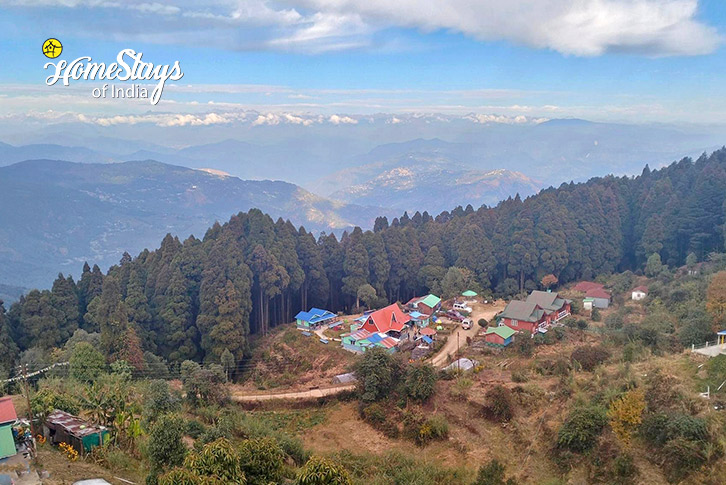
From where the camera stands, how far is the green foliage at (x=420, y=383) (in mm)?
22094

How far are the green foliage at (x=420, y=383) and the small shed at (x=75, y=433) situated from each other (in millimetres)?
11443

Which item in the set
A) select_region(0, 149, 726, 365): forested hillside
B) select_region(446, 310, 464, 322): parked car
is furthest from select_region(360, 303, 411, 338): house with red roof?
select_region(0, 149, 726, 365): forested hillside

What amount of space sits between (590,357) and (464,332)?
12260 millimetres

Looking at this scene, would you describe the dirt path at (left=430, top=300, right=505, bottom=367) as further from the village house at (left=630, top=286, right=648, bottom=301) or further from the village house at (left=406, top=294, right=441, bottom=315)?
the village house at (left=630, top=286, right=648, bottom=301)

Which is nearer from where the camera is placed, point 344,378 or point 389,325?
point 344,378

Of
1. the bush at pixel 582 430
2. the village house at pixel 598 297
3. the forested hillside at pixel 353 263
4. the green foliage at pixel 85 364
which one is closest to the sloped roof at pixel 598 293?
the village house at pixel 598 297

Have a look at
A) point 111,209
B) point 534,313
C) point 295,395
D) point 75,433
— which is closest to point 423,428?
point 295,395

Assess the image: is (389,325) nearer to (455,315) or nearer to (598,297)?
(455,315)

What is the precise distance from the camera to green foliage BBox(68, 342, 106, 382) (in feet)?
84.2

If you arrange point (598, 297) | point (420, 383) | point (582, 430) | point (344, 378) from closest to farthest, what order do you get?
point (582, 430), point (420, 383), point (344, 378), point (598, 297)

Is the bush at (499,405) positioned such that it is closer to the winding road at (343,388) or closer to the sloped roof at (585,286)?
the winding road at (343,388)

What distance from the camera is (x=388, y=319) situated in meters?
34.9

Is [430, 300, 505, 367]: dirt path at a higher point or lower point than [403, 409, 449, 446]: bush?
lower

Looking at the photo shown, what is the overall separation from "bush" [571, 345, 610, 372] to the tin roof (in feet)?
60.2
